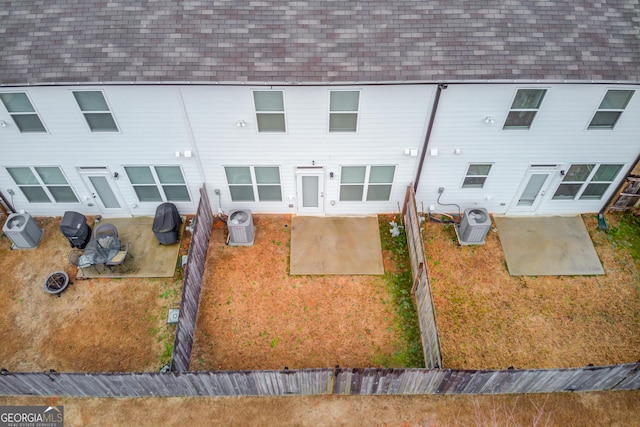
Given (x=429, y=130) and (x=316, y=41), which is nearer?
(x=316, y=41)

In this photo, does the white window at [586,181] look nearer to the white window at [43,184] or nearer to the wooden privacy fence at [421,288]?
the wooden privacy fence at [421,288]

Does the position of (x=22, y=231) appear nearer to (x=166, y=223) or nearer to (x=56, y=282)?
(x=56, y=282)

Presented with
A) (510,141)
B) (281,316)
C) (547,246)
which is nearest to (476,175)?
(510,141)

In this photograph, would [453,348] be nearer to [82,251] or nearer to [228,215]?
[228,215]

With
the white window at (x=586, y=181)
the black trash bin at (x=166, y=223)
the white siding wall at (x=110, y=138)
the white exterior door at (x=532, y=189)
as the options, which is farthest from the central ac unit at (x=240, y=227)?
the white window at (x=586, y=181)

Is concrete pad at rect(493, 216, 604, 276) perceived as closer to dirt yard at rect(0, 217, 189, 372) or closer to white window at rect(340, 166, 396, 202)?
white window at rect(340, 166, 396, 202)
